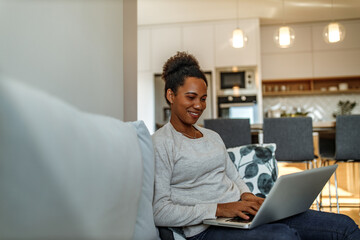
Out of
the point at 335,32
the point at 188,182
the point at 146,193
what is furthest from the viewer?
the point at 335,32

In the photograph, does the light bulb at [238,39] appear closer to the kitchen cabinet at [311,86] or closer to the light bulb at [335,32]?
the light bulb at [335,32]

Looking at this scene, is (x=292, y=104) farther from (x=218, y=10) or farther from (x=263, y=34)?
(x=218, y=10)

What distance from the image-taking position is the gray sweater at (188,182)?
104 centimetres

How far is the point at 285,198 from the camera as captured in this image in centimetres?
100

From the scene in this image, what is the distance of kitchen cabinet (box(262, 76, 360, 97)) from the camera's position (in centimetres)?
530

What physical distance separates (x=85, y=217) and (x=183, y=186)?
1.89 ft

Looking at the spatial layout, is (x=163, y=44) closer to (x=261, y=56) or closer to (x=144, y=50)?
(x=144, y=50)

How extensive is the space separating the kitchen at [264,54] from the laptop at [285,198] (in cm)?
392

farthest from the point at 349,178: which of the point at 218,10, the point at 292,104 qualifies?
the point at 218,10

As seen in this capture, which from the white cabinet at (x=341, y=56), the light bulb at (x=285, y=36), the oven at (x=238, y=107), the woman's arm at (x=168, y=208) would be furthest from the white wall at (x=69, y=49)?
the white cabinet at (x=341, y=56)

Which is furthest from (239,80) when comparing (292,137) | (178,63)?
(178,63)

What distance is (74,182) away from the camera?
1.90 feet

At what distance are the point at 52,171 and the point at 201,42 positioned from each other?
489 centimetres

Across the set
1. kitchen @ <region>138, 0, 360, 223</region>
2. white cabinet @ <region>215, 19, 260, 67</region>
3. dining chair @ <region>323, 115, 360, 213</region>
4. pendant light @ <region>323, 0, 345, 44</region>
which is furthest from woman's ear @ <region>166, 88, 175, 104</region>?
white cabinet @ <region>215, 19, 260, 67</region>
